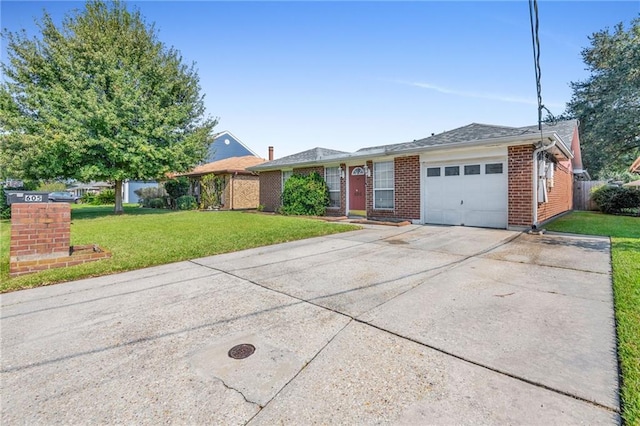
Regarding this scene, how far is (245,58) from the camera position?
38.1 ft

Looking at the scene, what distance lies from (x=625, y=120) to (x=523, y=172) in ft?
64.8

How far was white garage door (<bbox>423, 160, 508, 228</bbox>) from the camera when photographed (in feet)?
30.7

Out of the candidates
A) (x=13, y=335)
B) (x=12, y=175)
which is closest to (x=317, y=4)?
(x=13, y=335)

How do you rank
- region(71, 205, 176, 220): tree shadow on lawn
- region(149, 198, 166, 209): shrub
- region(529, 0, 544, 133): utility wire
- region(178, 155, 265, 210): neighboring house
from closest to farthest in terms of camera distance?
1. region(529, 0, 544, 133): utility wire
2. region(71, 205, 176, 220): tree shadow on lawn
3. region(178, 155, 265, 210): neighboring house
4. region(149, 198, 166, 209): shrub

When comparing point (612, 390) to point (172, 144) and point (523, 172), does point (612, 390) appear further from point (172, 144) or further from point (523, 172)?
point (172, 144)

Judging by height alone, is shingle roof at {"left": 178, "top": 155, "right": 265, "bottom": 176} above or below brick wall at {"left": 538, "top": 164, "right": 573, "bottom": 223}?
above

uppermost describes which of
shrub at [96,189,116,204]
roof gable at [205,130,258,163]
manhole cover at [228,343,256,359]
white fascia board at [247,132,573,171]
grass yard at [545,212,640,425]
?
roof gable at [205,130,258,163]

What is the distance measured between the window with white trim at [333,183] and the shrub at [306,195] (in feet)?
0.69

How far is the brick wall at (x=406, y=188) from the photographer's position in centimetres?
1107

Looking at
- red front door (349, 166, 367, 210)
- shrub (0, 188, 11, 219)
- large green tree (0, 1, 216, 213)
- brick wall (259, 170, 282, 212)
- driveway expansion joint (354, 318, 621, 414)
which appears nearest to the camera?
driveway expansion joint (354, 318, 621, 414)

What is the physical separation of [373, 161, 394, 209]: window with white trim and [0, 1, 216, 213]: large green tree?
10572 millimetres

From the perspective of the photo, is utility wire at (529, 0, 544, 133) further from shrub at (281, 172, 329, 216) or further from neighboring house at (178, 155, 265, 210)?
neighboring house at (178, 155, 265, 210)

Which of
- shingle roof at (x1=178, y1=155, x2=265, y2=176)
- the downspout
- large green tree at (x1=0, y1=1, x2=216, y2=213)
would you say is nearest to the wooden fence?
the downspout

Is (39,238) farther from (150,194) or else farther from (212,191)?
(150,194)
